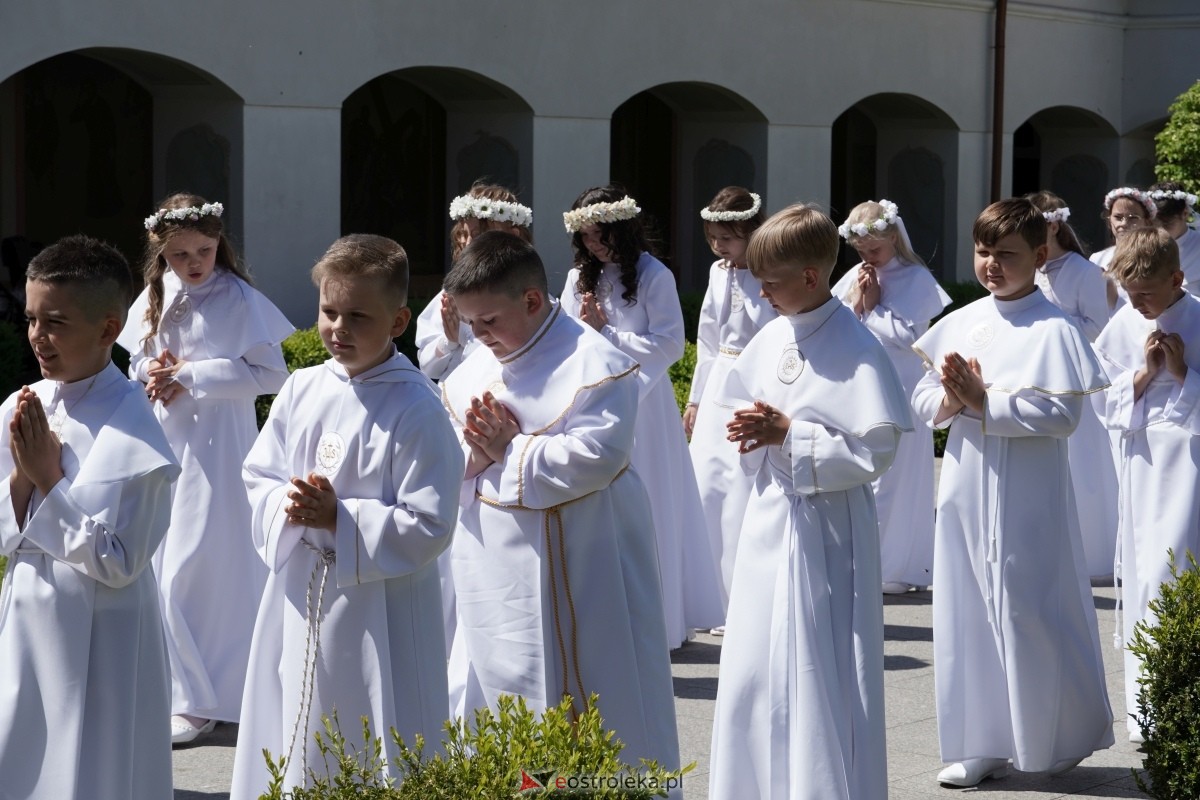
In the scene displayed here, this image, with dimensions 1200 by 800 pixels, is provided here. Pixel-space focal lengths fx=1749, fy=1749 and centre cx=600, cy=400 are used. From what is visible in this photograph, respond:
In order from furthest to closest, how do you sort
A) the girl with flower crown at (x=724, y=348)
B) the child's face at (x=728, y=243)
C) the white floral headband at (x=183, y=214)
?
the child's face at (x=728, y=243) → the girl with flower crown at (x=724, y=348) → the white floral headband at (x=183, y=214)

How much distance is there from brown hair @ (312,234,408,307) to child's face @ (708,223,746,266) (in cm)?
445

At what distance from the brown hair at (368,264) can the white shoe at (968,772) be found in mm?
2756

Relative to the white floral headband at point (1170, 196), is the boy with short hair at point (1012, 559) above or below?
below

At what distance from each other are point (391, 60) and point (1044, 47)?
10.1 metres

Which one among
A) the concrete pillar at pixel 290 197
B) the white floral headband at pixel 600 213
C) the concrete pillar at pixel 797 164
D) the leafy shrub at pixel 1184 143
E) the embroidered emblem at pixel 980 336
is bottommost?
the embroidered emblem at pixel 980 336

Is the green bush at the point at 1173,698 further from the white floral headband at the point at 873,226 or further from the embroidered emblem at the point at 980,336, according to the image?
the white floral headband at the point at 873,226

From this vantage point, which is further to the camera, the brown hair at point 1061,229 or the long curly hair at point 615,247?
the brown hair at point 1061,229

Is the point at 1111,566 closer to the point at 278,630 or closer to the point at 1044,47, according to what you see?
the point at 278,630

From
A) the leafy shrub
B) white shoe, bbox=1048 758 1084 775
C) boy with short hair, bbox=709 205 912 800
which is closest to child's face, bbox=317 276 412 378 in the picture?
boy with short hair, bbox=709 205 912 800

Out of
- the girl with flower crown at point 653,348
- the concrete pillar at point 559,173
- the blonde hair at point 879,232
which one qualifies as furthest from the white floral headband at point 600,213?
the concrete pillar at point 559,173

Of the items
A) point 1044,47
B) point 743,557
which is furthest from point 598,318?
point 1044,47

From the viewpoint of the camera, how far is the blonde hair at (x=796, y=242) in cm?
511

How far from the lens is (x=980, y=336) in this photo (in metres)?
6.14

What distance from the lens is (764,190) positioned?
1980cm
